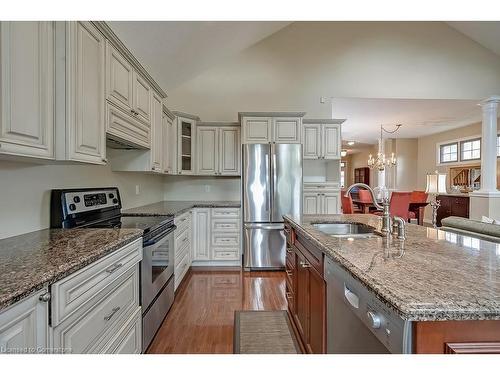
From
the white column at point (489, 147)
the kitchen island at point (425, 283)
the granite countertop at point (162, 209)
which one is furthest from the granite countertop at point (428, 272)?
the white column at point (489, 147)

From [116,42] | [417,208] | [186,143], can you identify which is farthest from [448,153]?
[116,42]

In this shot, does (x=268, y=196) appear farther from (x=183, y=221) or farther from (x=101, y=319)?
(x=101, y=319)

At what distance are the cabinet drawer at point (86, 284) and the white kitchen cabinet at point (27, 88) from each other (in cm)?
58

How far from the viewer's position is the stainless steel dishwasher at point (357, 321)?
2.60 ft

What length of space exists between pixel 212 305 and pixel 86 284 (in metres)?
1.83

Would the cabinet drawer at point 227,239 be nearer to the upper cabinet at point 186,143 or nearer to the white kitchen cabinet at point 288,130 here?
the upper cabinet at point 186,143

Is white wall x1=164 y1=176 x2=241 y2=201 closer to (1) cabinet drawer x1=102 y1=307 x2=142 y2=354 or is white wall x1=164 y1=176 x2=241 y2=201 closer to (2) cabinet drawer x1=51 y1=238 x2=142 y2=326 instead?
(1) cabinet drawer x1=102 y1=307 x2=142 y2=354

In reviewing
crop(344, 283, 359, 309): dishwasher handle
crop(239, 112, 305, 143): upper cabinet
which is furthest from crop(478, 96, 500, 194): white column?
crop(344, 283, 359, 309): dishwasher handle

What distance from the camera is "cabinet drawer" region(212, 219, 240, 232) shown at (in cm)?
404

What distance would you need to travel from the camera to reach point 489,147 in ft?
16.8

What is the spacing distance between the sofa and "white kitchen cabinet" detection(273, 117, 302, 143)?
2.25m
